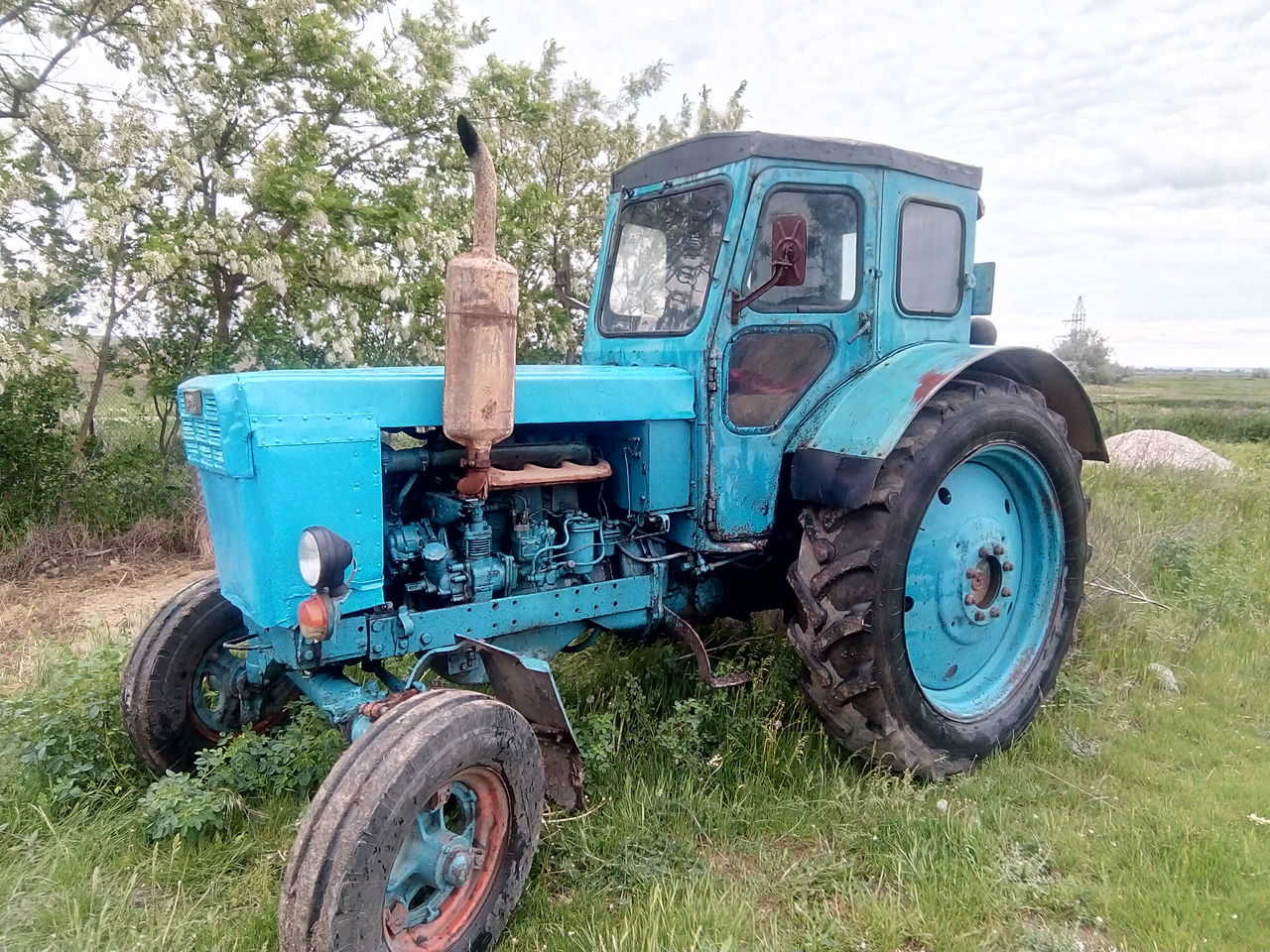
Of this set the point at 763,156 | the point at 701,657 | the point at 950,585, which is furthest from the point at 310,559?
the point at 950,585

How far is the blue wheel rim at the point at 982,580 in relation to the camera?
3543 mm

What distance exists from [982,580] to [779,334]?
1451 millimetres

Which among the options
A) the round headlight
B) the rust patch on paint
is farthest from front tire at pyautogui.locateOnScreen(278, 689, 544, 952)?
the rust patch on paint

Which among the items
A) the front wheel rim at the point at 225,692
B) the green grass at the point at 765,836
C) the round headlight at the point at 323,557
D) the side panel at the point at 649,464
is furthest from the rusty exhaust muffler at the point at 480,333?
the front wheel rim at the point at 225,692

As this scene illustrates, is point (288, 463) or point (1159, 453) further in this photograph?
point (1159, 453)

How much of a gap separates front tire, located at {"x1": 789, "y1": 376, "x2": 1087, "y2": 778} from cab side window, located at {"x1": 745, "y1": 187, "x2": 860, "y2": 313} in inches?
23.7

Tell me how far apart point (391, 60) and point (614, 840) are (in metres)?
7.87

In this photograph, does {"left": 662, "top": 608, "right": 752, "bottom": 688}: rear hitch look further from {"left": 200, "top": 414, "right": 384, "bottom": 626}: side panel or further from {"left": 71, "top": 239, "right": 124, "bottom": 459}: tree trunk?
{"left": 71, "top": 239, "right": 124, "bottom": 459}: tree trunk

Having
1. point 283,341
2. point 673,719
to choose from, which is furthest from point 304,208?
point 673,719

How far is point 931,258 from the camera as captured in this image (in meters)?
3.78

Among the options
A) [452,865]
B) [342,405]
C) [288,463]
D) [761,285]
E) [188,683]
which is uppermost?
[761,285]

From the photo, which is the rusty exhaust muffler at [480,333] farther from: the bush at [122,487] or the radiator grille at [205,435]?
the bush at [122,487]

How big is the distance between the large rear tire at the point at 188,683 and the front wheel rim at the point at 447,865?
131 centimetres

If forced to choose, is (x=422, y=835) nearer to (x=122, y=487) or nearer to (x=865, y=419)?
(x=865, y=419)
